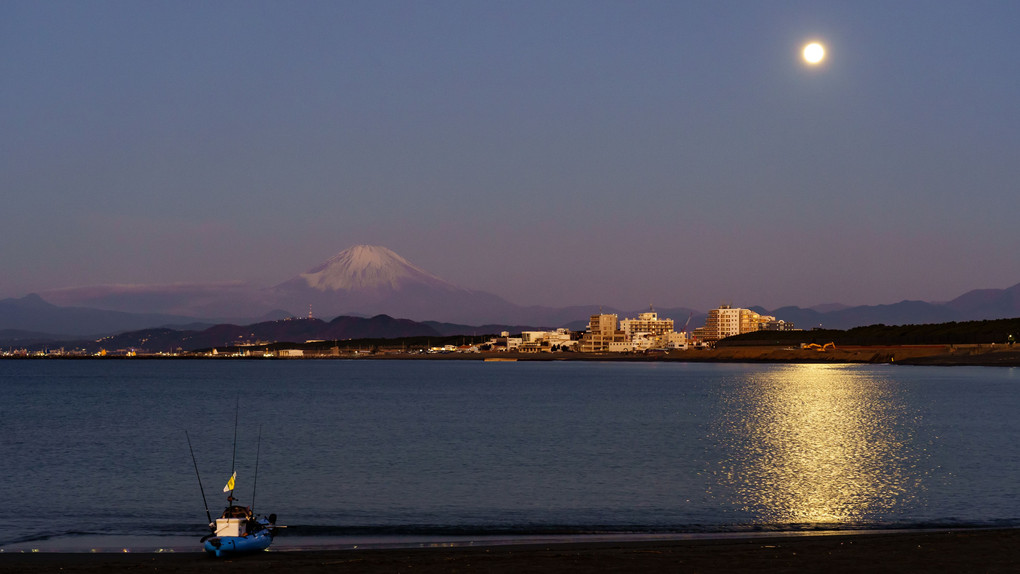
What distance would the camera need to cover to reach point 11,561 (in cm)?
2180

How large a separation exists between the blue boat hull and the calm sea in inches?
93.0

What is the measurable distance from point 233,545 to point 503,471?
19185 mm

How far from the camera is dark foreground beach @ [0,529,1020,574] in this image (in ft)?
64.0

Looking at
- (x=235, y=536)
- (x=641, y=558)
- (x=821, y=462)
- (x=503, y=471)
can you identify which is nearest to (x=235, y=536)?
(x=235, y=536)

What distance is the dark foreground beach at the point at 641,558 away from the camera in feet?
64.0

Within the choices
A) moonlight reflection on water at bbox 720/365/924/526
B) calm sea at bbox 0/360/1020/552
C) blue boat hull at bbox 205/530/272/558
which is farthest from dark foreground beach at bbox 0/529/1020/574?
moonlight reflection on water at bbox 720/365/924/526

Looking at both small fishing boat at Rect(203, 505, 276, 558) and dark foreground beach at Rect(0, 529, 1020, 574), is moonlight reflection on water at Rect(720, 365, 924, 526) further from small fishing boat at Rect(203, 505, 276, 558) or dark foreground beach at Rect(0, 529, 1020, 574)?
small fishing boat at Rect(203, 505, 276, 558)

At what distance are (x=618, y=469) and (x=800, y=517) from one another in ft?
42.3

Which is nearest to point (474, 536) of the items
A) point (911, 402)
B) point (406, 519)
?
point (406, 519)

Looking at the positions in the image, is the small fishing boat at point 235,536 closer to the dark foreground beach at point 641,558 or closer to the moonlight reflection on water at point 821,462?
the dark foreground beach at point 641,558

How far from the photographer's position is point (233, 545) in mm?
22359

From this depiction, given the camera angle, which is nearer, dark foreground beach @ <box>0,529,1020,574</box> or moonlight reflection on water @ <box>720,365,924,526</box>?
dark foreground beach @ <box>0,529,1020,574</box>

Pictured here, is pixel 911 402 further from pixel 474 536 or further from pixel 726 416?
pixel 474 536

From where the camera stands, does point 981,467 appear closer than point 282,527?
No
